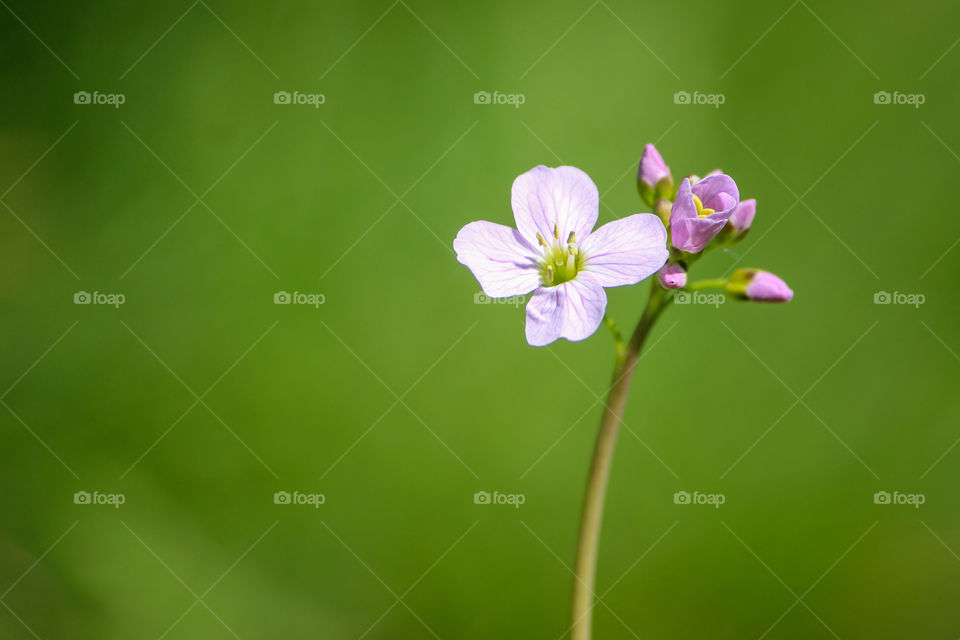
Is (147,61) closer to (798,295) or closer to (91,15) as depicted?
(91,15)

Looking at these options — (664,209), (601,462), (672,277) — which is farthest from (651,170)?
(601,462)

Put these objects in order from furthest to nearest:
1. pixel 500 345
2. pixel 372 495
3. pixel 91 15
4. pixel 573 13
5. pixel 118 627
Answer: pixel 573 13, pixel 91 15, pixel 500 345, pixel 372 495, pixel 118 627

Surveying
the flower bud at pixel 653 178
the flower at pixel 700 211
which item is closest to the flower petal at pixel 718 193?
the flower at pixel 700 211

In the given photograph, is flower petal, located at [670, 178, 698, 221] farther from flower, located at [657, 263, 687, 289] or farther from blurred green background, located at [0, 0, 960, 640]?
blurred green background, located at [0, 0, 960, 640]

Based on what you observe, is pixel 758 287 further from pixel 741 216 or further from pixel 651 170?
pixel 651 170

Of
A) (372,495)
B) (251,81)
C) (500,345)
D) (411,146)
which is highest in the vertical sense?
(251,81)

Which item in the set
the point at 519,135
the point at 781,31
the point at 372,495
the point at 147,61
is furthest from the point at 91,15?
the point at 781,31
